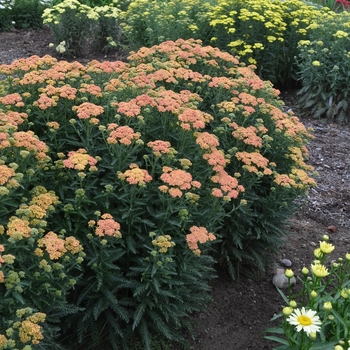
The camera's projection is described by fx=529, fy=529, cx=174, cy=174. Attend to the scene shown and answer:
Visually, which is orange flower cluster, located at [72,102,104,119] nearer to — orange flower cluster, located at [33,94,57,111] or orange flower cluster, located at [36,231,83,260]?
orange flower cluster, located at [33,94,57,111]

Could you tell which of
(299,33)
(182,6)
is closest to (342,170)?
(299,33)

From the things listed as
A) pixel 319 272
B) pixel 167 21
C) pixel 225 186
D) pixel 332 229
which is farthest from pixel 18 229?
pixel 167 21

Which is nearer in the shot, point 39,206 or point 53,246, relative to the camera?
point 53,246

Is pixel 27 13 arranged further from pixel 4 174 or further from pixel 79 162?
pixel 4 174

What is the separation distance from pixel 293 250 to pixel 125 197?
1.88 m

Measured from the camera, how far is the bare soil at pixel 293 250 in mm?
3236

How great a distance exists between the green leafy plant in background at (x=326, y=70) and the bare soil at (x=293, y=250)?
0.20 meters

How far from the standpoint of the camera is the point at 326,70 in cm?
604

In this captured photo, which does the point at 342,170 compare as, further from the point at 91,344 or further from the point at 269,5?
the point at 91,344

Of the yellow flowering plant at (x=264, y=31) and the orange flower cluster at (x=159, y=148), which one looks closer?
the orange flower cluster at (x=159, y=148)

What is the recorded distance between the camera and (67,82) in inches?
137

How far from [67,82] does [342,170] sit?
122 inches

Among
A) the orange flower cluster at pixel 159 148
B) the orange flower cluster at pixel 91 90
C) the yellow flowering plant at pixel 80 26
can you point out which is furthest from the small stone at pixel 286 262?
the yellow flowering plant at pixel 80 26

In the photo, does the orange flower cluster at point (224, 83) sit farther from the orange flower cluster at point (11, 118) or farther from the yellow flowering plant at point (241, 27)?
the yellow flowering plant at point (241, 27)
